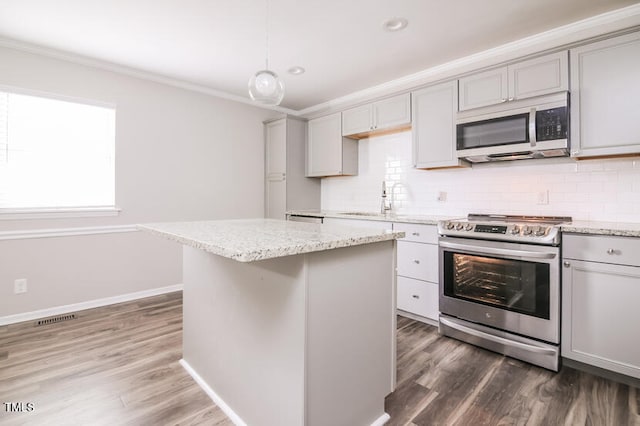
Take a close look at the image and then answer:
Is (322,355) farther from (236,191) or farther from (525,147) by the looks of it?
(236,191)

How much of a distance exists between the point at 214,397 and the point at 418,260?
1.99m

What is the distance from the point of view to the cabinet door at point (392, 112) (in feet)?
11.1

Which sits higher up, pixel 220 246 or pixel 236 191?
pixel 236 191

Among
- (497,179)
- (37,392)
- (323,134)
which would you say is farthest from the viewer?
(323,134)

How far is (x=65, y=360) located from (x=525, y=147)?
12.3 ft

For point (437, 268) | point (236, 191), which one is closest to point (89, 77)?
point (236, 191)

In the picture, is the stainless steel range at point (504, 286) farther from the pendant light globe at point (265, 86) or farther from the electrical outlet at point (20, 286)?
the electrical outlet at point (20, 286)

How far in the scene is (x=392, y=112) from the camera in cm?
351

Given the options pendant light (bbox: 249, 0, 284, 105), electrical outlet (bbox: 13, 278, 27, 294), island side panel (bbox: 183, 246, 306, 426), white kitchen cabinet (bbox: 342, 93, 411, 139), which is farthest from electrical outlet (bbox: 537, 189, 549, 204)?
electrical outlet (bbox: 13, 278, 27, 294)

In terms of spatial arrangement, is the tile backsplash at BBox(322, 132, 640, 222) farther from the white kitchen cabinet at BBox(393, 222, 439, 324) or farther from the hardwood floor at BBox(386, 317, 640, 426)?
the hardwood floor at BBox(386, 317, 640, 426)

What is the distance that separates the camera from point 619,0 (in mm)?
2260

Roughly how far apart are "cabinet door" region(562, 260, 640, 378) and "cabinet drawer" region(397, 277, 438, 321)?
37.4 inches

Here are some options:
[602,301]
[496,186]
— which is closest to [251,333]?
[602,301]

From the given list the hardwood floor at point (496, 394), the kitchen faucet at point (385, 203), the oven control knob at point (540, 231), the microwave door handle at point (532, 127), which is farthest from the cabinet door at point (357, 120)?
the hardwood floor at point (496, 394)
